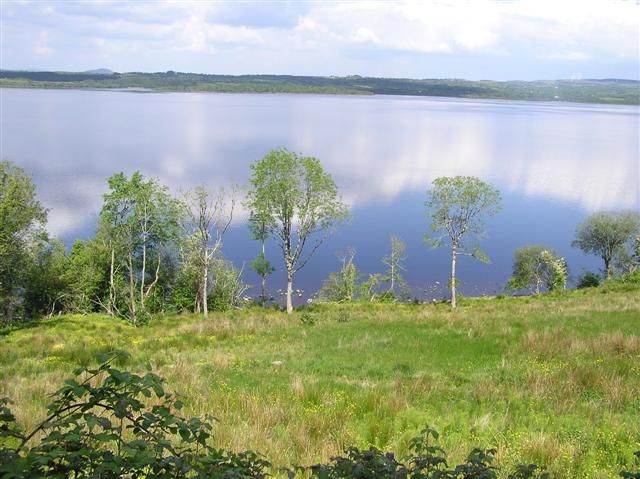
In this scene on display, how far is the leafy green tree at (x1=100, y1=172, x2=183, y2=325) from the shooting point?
46375 mm

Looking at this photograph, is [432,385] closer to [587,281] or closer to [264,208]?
[264,208]

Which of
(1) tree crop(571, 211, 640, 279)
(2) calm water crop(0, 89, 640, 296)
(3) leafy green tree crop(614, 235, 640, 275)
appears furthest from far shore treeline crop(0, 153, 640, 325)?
(3) leafy green tree crop(614, 235, 640, 275)

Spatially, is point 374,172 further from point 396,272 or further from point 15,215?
point 15,215

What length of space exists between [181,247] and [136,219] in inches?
185

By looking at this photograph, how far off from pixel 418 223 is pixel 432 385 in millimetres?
70466

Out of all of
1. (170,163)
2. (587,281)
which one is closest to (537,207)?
(587,281)

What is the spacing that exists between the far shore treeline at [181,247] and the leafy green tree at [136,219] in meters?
0.10

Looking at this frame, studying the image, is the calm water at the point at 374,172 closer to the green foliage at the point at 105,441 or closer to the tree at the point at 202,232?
the tree at the point at 202,232

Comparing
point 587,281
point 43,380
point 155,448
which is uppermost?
point 155,448

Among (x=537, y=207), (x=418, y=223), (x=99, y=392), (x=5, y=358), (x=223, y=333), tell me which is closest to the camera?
(x=99, y=392)

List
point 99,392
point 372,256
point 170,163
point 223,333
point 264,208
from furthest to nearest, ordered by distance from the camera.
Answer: point 170,163
point 372,256
point 264,208
point 223,333
point 99,392

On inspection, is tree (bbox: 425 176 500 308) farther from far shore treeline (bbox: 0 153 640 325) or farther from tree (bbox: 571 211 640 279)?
tree (bbox: 571 211 640 279)

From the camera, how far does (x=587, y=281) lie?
62094mm

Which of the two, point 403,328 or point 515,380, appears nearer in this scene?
point 515,380
